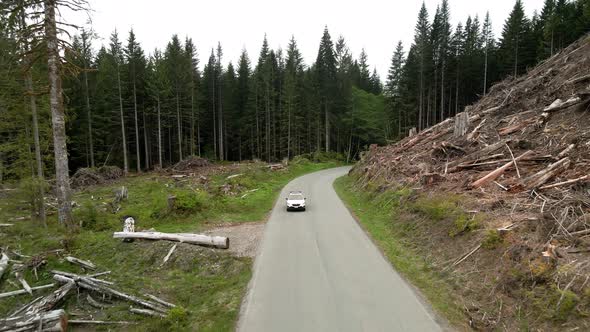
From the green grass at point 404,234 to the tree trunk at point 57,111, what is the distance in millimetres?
12877

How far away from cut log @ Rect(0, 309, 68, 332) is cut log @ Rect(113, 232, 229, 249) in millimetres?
5091

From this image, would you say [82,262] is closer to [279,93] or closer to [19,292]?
[19,292]

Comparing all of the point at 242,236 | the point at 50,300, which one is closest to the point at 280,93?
the point at 242,236

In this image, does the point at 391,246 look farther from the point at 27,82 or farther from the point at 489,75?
the point at 489,75

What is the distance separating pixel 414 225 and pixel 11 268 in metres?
14.7

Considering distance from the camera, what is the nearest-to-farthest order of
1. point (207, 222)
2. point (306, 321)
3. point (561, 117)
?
point (306, 321) → point (561, 117) → point (207, 222)

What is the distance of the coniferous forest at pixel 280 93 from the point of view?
1623 inches

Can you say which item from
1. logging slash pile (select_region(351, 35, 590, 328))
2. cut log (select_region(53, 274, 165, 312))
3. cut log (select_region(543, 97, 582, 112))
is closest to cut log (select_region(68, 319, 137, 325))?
cut log (select_region(53, 274, 165, 312))

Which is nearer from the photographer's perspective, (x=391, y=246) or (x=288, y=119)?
(x=391, y=246)

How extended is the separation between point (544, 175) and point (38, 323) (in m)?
15.5

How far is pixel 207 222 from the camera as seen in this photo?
56.1 feet

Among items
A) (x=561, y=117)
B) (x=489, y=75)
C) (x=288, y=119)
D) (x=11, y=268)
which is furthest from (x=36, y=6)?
(x=489, y=75)

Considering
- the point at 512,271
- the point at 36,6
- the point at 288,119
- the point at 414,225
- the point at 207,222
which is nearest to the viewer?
the point at 512,271

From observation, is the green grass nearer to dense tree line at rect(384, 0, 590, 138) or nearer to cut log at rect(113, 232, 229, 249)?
cut log at rect(113, 232, 229, 249)
